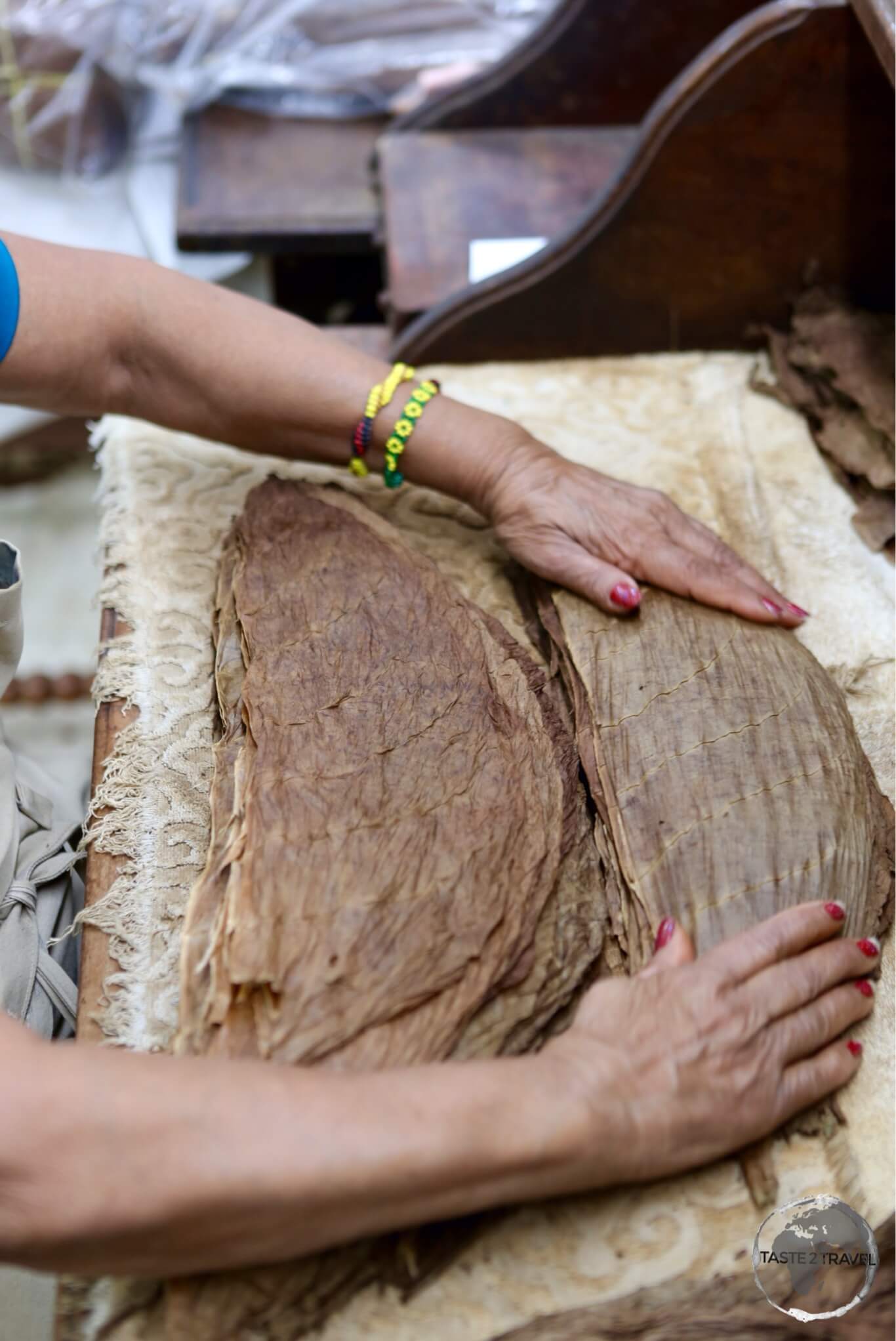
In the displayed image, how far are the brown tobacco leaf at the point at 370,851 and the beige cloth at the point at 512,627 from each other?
53 mm

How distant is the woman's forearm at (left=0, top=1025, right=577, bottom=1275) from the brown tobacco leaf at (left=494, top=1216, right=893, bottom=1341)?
3.7 inches

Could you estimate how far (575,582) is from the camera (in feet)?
3.60

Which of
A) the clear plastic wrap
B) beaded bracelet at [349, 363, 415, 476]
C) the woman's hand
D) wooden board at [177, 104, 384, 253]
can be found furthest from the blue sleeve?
the clear plastic wrap

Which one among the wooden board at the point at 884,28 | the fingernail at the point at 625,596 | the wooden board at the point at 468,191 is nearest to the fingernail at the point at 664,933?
the fingernail at the point at 625,596

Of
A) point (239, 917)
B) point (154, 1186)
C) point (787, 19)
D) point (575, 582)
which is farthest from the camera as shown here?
point (787, 19)

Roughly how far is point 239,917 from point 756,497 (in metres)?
0.76

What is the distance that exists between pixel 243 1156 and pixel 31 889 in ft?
1.38

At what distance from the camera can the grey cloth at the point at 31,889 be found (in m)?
0.94

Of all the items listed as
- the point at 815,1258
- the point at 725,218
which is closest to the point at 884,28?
the point at 725,218

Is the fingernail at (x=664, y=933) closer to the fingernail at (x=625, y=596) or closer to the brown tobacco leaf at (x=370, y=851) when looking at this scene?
the brown tobacco leaf at (x=370, y=851)

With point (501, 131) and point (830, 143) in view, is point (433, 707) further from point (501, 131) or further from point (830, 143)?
point (501, 131)

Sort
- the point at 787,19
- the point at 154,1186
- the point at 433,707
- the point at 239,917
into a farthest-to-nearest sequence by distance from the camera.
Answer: the point at 787,19
the point at 433,707
the point at 239,917
the point at 154,1186

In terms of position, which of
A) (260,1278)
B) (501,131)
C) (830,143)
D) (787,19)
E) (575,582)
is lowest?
(260,1278)

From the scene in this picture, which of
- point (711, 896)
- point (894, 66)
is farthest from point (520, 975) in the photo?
point (894, 66)
